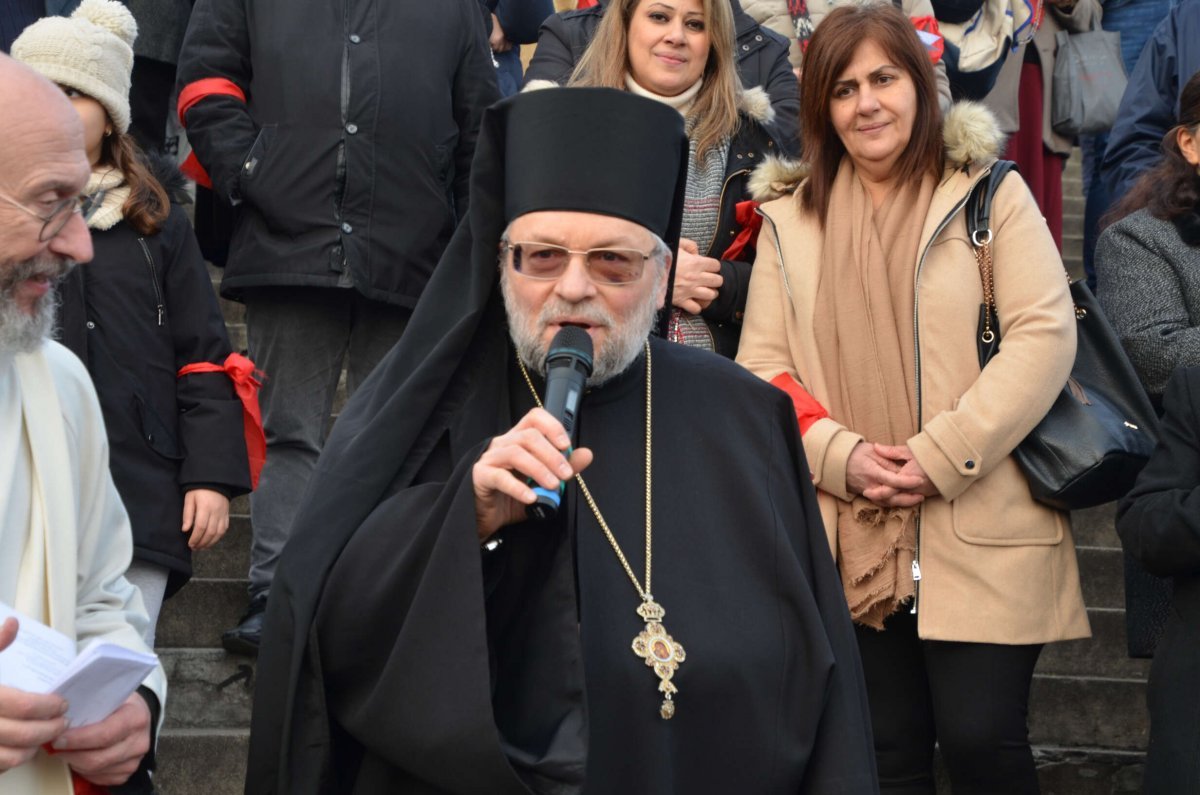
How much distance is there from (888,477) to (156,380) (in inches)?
84.9

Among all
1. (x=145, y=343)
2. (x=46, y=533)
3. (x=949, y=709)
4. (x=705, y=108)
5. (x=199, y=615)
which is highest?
(x=705, y=108)

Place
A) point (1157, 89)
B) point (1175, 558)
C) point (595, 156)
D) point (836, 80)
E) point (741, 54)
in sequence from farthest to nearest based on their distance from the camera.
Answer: point (1157, 89) < point (741, 54) < point (836, 80) < point (1175, 558) < point (595, 156)

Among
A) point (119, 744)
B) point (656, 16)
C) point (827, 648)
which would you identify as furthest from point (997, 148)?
point (119, 744)

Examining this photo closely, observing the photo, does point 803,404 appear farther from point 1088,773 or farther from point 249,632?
point 249,632

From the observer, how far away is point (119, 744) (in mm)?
3482

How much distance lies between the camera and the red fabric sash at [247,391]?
5.43m

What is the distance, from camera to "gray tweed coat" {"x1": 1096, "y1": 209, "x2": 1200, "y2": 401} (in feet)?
19.0

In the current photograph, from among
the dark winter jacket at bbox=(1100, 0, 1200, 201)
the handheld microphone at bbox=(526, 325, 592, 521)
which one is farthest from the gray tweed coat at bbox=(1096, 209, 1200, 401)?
the handheld microphone at bbox=(526, 325, 592, 521)

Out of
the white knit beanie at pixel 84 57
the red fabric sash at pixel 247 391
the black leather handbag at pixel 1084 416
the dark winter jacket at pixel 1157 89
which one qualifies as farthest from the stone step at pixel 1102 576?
the white knit beanie at pixel 84 57

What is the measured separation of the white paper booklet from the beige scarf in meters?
2.48

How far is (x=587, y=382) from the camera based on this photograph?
13.2 feet

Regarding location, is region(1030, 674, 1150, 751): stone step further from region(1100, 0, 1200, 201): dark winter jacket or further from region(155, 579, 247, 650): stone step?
region(155, 579, 247, 650): stone step

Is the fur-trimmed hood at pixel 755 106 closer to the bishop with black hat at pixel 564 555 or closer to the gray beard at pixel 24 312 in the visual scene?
the bishop with black hat at pixel 564 555

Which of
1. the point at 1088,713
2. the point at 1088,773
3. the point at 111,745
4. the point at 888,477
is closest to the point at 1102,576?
the point at 1088,713
